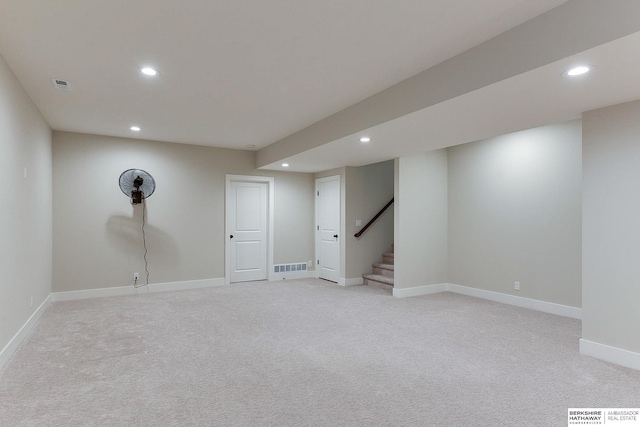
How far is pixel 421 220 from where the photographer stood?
5664 mm

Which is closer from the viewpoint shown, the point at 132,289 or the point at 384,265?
the point at 132,289

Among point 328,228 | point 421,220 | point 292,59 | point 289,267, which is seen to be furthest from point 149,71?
point 289,267

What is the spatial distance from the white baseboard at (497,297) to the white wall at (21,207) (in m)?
4.61

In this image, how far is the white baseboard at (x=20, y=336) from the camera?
289 centimetres

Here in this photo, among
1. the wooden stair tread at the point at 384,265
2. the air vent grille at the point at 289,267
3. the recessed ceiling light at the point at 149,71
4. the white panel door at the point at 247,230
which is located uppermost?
the recessed ceiling light at the point at 149,71

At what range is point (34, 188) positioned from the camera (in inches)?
158

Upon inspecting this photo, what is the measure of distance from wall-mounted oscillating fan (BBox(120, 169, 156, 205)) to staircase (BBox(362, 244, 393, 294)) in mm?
3999

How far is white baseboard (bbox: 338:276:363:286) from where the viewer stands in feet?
21.1

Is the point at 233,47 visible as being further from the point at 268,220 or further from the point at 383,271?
the point at 383,271

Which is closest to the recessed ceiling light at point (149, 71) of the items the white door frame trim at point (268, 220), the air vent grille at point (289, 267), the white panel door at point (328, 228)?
the white door frame trim at point (268, 220)

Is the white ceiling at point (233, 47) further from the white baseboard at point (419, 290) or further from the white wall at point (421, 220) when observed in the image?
the white baseboard at point (419, 290)

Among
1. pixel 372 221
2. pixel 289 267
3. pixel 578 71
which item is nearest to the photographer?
pixel 578 71

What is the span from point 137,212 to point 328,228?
3.39 meters

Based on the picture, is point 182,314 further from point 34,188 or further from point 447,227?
point 447,227
